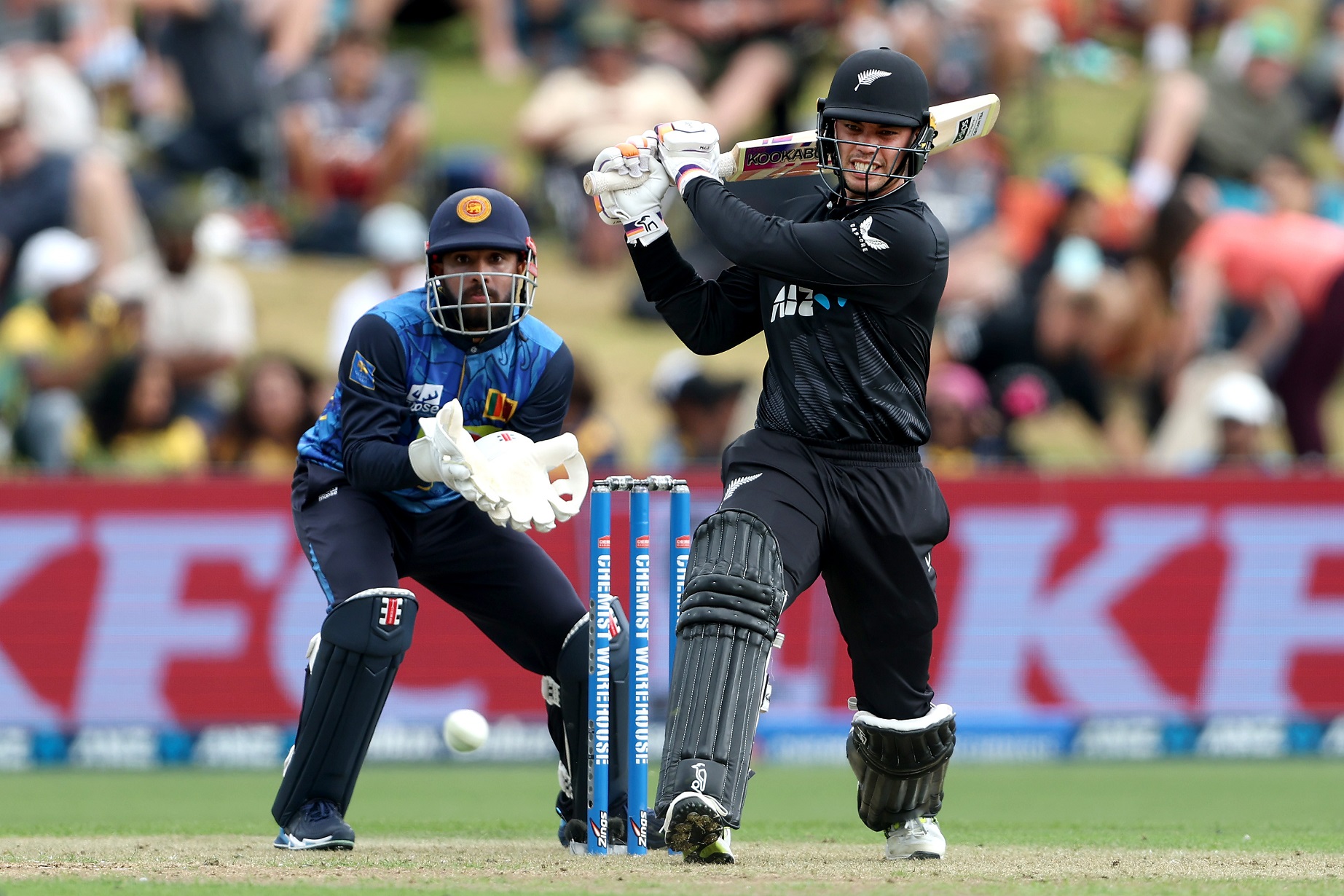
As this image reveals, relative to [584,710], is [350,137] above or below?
above

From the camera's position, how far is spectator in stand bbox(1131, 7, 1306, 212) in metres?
13.4

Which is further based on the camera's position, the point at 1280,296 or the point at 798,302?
the point at 1280,296

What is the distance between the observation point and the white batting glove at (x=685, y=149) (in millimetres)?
5316

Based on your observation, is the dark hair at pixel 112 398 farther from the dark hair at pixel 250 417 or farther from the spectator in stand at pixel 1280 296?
the spectator in stand at pixel 1280 296

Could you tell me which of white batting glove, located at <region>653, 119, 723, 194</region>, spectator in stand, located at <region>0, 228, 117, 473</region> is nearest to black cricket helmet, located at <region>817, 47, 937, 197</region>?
white batting glove, located at <region>653, 119, 723, 194</region>

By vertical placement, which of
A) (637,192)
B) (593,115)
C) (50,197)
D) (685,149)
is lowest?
(637,192)

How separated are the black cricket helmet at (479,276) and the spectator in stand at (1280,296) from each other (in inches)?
270

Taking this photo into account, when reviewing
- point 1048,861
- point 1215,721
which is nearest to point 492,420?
point 1048,861

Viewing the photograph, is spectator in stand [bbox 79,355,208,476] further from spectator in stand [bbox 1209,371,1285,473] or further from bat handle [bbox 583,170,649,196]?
spectator in stand [bbox 1209,371,1285,473]

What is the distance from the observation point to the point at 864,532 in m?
5.20

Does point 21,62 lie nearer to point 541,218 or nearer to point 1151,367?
point 541,218

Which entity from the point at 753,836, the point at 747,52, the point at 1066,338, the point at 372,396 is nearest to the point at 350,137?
the point at 747,52

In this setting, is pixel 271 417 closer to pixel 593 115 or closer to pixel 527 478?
pixel 593 115

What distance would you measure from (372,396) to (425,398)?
179 mm
